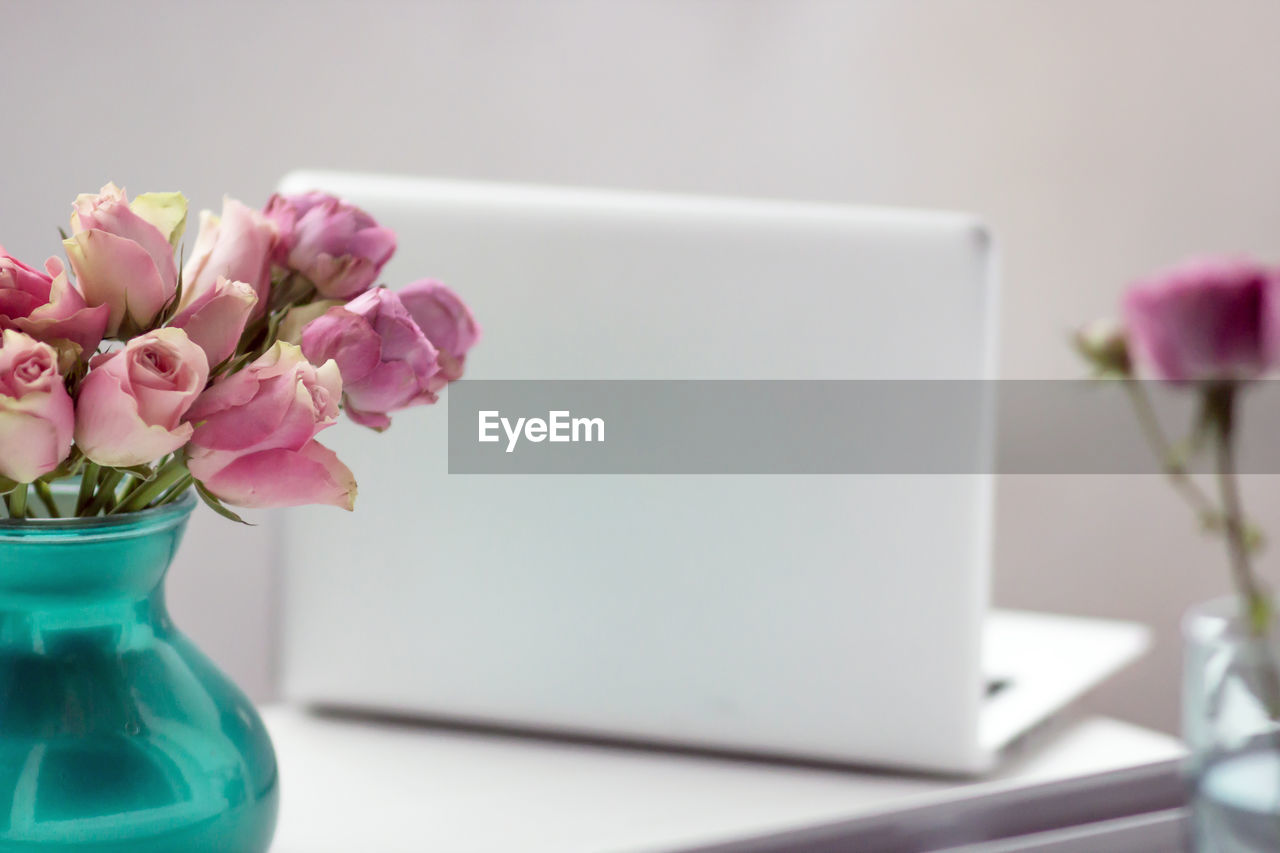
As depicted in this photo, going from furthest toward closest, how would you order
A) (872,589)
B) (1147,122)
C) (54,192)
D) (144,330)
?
1. (1147,122)
2. (54,192)
3. (872,589)
4. (144,330)

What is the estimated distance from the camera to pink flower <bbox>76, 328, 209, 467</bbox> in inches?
15.5

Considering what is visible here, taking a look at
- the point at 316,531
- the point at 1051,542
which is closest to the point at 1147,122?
the point at 1051,542

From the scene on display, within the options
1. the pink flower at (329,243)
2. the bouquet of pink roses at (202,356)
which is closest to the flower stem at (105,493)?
the bouquet of pink roses at (202,356)

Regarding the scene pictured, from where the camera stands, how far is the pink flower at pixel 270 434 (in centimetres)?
42

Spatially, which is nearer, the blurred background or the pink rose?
the pink rose

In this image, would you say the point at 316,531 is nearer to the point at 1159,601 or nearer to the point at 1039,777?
the point at 1039,777

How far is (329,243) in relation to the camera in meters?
0.50

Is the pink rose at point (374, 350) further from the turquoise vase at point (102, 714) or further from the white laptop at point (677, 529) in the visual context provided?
the white laptop at point (677, 529)

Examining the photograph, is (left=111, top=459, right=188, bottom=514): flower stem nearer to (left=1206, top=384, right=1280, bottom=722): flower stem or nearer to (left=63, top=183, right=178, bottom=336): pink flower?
(left=63, top=183, right=178, bottom=336): pink flower

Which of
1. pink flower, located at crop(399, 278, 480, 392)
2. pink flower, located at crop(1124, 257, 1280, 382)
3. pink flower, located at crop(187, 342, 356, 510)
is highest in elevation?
pink flower, located at crop(1124, 257, 1280, 382)

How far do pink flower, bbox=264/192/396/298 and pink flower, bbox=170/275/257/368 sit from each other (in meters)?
0.07

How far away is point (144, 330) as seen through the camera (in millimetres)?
435

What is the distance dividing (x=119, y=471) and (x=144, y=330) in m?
0.06

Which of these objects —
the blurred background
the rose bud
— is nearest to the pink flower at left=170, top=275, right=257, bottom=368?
the rose bud
